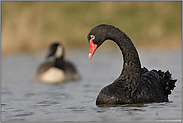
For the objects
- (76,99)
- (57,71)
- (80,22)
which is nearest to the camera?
(76,99)

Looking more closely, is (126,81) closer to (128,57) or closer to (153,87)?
(128,57)

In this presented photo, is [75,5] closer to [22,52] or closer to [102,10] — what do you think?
[102,10]

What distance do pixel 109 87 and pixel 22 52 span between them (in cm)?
1342

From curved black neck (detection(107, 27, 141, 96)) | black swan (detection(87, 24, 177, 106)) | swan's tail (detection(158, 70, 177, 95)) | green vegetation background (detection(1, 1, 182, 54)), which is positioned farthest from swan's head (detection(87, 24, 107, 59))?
green vegetation background (detection(1, 1, 182, 54))

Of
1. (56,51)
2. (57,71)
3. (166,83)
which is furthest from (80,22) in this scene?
(166,83)

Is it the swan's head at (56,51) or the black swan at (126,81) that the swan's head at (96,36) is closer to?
the black swan at (126,81)

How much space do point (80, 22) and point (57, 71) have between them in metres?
11.9

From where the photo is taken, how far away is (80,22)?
24.6 m

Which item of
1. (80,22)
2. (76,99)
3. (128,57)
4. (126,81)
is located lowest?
(76,99)

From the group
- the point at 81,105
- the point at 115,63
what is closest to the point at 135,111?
the point at 81,105

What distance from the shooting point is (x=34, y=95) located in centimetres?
894

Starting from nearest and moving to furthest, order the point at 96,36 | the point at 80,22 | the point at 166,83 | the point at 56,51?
1. the point at 96,36
2. the point at 166,83
3. the point at 56,51
4. the point at 80,22

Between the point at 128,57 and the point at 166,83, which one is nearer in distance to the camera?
the point at 128,57

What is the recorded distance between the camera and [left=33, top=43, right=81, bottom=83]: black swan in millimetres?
12686
